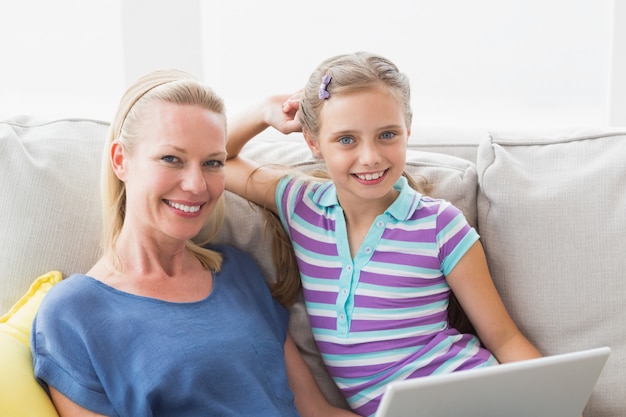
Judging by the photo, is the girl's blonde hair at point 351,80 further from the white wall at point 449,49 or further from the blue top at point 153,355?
the white wall at point 449,49

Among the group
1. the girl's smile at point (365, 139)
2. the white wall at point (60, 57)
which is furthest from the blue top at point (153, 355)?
the white wall at point (60, 57)

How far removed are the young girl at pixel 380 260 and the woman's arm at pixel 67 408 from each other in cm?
52

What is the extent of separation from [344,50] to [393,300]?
1367 millimetres

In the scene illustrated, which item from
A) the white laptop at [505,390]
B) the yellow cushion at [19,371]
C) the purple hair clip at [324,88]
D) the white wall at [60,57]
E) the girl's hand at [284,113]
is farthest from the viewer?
the white wall at [60,57]

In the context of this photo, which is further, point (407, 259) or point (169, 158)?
point (407, 259)

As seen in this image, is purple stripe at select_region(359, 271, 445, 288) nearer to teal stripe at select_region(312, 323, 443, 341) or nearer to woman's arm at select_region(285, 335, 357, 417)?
teal stripe at select_region(312, 323, 443, 341)

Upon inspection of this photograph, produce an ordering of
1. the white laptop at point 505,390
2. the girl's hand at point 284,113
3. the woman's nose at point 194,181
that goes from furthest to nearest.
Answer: the girl's hand at point 284,113 < the woman's nose at point 194,181 < the white laptop at point 505,390

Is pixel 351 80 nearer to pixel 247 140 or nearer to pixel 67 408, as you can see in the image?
pixel 247 140

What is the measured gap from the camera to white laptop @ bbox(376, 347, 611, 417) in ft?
3.81

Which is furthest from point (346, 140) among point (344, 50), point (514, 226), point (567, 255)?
point (344, 50)

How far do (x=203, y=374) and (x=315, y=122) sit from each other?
0.54 m

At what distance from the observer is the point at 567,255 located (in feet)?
5.64

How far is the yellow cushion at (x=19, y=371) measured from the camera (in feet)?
4.41

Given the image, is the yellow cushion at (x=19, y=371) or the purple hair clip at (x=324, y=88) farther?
the purple hair clip at (x=324, y=88)
